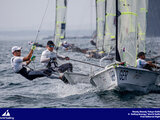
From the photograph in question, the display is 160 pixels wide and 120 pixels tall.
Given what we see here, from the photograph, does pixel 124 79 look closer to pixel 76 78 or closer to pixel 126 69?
pixel 126 69

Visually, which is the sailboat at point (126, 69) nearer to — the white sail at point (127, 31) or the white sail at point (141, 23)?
the white sail at point (127, 31)

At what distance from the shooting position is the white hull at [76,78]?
11.4 meters

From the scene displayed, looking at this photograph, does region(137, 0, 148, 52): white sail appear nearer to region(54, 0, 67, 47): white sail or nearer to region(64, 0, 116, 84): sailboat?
region(64, 0, 116, 84): sailboat

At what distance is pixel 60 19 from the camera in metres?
32.6

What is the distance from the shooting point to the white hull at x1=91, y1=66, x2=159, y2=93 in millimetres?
10438

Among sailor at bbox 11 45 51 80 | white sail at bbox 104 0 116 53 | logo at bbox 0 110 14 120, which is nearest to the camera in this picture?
logo at bbox 0 110 14 120

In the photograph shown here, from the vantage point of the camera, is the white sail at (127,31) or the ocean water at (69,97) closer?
the ocean water at (69,97)

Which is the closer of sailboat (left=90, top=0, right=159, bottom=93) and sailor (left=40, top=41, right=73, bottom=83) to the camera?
sailboat (left=90, top=0, right=159, bottom=93)

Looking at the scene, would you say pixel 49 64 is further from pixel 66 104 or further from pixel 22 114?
pixel 22 114

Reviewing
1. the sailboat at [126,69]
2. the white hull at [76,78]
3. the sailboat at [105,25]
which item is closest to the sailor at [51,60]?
the white hull at [76,78]

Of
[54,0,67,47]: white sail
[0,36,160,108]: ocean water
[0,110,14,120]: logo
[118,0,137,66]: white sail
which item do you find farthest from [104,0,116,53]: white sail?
[0,110,14,120]: logo

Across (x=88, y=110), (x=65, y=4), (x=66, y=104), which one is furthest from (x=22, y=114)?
(x=65, y=4)

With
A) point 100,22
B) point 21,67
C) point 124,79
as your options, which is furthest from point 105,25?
point 21,67

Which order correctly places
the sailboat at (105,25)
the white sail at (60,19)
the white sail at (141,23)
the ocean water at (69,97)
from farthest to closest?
the white sail at (60,19), the sailboat at (105,25), the white sail at (141,23), the ocean water at (69,97)
